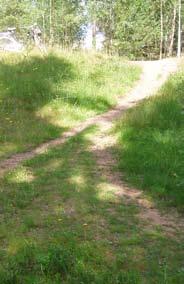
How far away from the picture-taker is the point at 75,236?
6.35 metres

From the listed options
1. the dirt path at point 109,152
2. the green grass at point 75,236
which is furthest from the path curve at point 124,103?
the green grass at point 75,236

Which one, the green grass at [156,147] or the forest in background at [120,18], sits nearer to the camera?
the green grass at [156,147]

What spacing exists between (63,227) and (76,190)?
1538 millimetres

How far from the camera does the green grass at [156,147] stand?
27.1 feet

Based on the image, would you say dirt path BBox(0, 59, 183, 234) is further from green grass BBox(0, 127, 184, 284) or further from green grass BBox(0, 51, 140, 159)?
green grass BBox(0, 51, 140, 159)

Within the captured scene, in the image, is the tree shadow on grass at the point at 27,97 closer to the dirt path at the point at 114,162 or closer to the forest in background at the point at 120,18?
the dirt path at the point at 114,162

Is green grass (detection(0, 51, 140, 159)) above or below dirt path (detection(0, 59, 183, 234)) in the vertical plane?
above

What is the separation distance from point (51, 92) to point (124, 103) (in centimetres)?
258

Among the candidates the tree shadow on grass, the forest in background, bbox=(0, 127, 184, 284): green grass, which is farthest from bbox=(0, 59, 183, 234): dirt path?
the forest in background

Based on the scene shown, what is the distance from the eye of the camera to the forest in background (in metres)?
45.5

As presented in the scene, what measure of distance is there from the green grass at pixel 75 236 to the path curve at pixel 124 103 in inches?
35.3

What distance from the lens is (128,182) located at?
28.7 ft

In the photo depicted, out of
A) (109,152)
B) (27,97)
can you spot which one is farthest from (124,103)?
(109,152)

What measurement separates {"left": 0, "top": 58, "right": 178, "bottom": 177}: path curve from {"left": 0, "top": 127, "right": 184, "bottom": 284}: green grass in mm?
897
